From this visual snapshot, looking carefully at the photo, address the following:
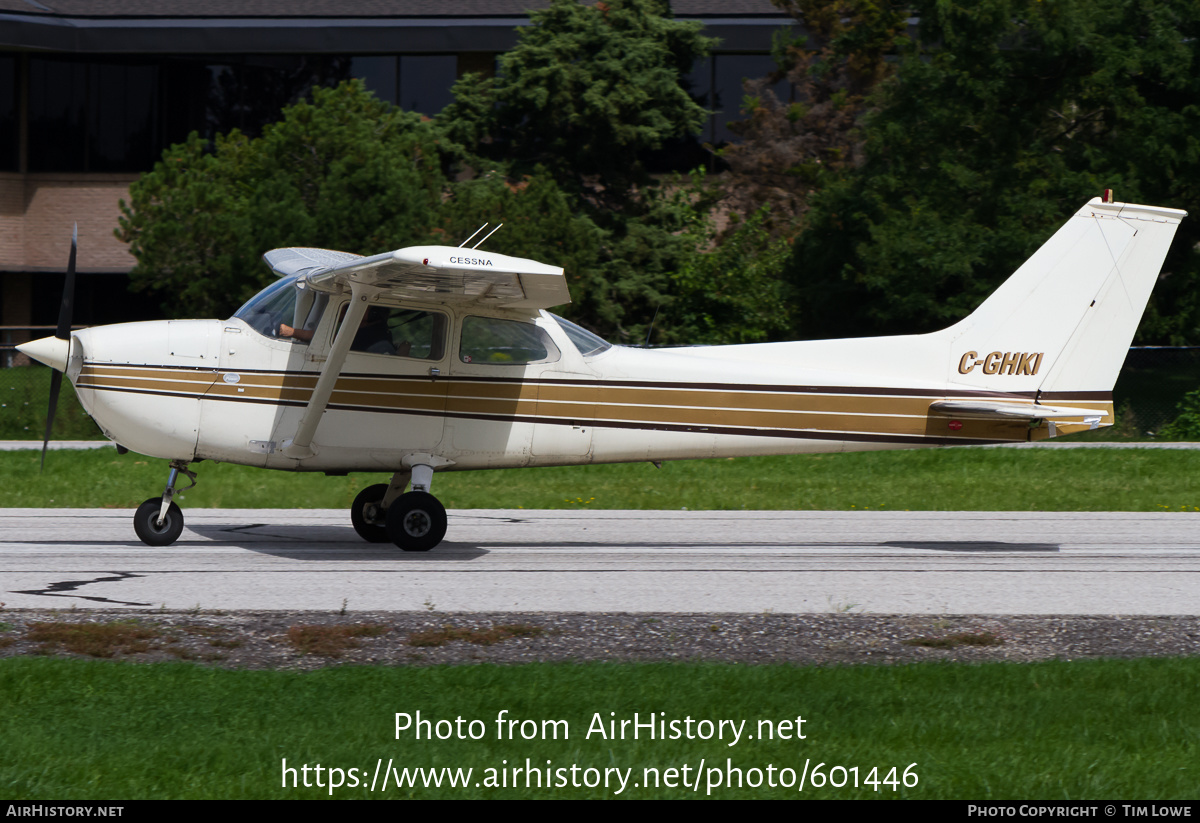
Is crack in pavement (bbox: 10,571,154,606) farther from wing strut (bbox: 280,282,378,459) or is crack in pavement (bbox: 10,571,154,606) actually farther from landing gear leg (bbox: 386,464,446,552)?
landing gear leg (bbox: 386,464,446,552)

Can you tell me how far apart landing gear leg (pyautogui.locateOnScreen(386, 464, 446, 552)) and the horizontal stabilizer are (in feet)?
13.9

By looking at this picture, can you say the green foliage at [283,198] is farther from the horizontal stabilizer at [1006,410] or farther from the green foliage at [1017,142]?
the horizontal stabilizer at [1006,410]

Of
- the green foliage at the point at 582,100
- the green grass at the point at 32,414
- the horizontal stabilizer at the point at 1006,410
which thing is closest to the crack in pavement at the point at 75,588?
the horizontal stabilizer at the point at 1006,410

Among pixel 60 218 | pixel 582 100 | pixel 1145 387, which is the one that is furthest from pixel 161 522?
pixel 60 218

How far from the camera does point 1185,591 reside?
907 centimetres

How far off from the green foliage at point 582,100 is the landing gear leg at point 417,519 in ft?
55.3

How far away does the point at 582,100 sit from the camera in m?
26.4

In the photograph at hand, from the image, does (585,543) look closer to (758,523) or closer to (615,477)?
(758,523)

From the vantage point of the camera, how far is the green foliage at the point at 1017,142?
21.9 m

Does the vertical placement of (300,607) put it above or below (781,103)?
below

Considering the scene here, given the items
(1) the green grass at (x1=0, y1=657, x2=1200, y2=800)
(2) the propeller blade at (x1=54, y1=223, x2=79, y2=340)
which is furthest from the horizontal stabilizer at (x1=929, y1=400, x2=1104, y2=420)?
(2) the propeller blade at (x1=54, y1=223, x2=79, y2=340)

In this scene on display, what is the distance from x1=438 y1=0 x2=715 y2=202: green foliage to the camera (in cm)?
2633

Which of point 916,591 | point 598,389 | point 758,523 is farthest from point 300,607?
point 758,523

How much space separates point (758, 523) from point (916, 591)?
13.0 ft
